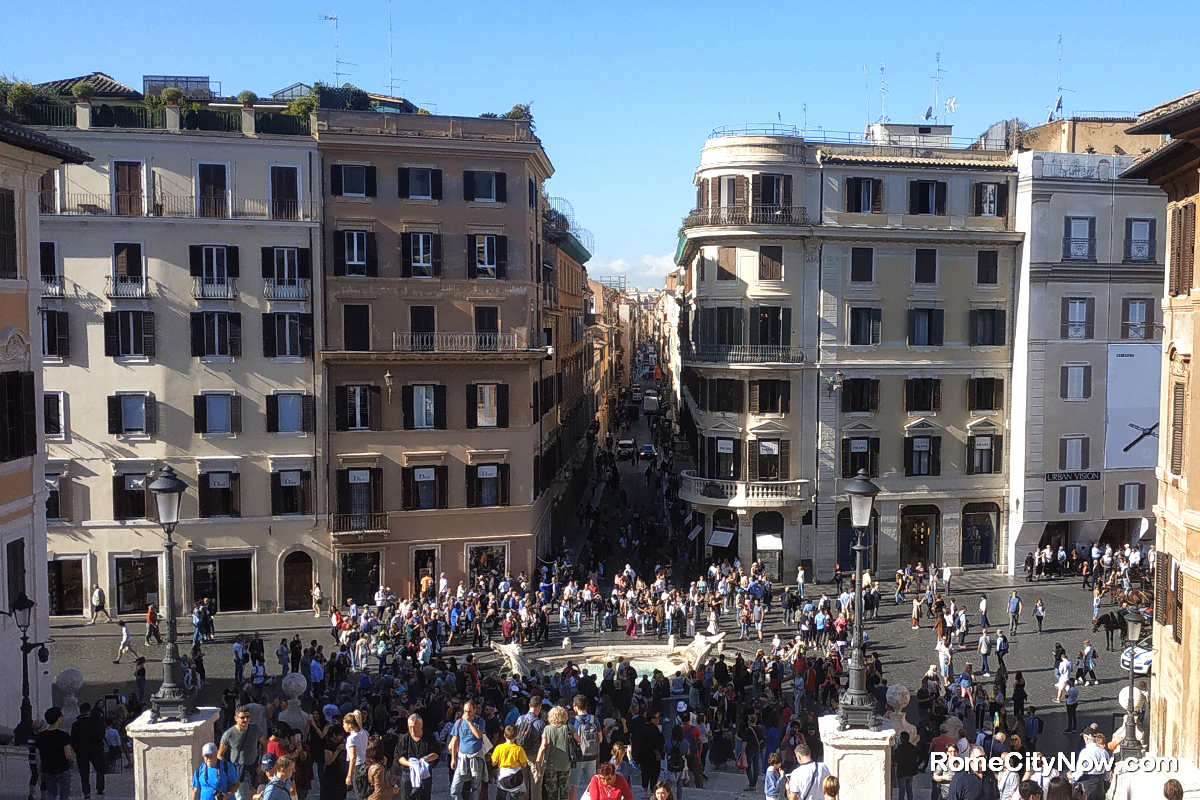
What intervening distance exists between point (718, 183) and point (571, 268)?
1989 centimetres

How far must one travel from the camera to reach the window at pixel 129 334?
1439 inches

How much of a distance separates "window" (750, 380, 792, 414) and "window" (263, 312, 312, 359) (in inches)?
695

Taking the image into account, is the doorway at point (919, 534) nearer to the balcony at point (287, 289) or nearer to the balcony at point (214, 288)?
the balcony at point (287, 289)

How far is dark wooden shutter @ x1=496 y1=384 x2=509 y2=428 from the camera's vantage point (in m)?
39.7

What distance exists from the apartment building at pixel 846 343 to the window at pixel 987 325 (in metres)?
0.06

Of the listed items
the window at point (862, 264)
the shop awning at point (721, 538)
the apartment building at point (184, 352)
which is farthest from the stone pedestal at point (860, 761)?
the window at point (862, 264)

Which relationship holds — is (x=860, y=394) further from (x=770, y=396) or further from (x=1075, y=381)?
(x=1075, y=381)

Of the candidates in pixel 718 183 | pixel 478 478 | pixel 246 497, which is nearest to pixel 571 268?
pixel 718 183

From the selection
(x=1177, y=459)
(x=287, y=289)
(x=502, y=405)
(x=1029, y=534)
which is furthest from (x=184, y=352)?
(x=1029, y=534)

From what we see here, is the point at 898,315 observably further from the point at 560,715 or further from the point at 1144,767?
the point at 560,715

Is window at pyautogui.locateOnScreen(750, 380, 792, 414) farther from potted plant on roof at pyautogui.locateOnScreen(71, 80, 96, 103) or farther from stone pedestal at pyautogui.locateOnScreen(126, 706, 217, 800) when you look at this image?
stone pedestal at pyautogui.locateOnScreen(126, 706, 217, 800)

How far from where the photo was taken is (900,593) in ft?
129

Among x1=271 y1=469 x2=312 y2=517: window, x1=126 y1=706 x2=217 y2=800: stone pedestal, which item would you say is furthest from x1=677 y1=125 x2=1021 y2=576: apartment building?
x1=126 y1=706 x2=217 y2=800: stone pedestal

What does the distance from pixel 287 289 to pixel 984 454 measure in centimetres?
2921
